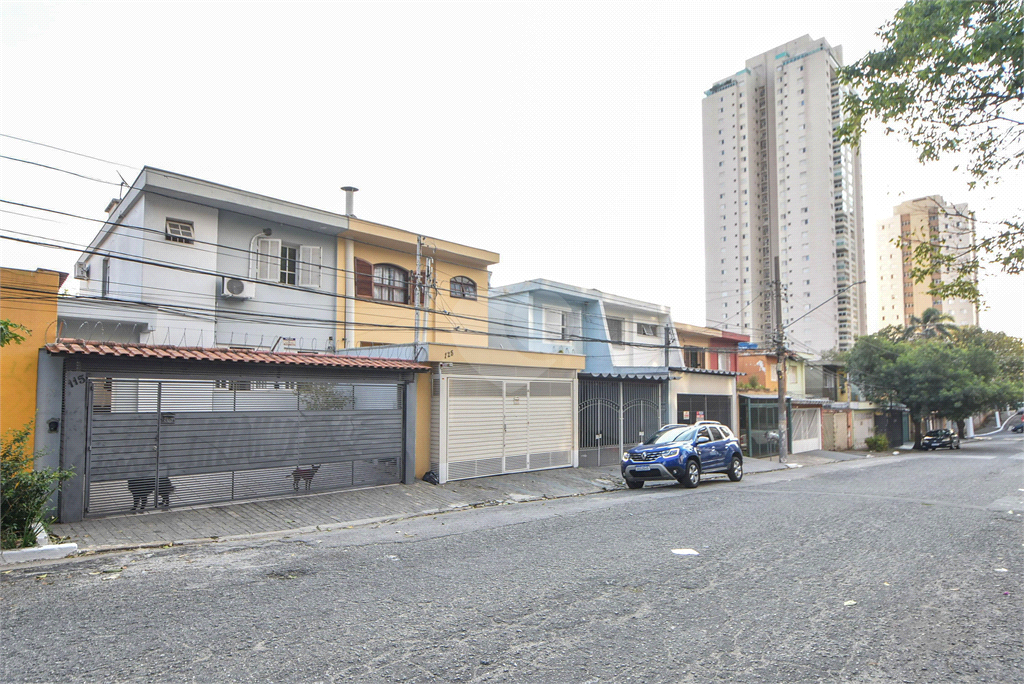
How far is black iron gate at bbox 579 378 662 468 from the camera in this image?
21.1 m

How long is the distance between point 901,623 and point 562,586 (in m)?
2.94

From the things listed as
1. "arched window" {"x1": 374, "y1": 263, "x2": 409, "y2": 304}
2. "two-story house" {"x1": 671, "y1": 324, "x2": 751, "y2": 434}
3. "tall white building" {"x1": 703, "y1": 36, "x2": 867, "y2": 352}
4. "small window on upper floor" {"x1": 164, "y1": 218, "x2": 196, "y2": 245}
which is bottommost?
"two-story house" {"x1": 671, "y1": 324, "x2": 751, "y2": 434}

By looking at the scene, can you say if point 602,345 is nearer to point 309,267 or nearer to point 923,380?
point 309,267

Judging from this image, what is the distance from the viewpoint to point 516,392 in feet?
60.4

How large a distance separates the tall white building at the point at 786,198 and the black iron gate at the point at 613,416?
68030 millimetres

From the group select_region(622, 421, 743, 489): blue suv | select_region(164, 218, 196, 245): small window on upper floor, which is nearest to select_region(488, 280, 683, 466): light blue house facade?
select_region(622, 421, 743, 489): blue suv

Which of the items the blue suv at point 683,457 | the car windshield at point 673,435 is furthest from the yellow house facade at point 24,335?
the car windshield at point 673,435

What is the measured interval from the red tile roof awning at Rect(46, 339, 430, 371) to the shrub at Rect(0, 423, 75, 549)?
2004 mm

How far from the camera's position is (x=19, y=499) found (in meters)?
8.59

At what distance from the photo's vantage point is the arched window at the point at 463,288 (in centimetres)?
2592

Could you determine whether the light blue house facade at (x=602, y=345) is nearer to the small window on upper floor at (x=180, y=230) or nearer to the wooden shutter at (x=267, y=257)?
the wooden shutter at (x=267, y=257)

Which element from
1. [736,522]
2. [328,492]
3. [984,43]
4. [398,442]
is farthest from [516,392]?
[984,43]

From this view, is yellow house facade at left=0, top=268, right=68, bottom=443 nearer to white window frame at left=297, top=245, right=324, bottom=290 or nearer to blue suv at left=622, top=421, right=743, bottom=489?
white window frame at left=297, top=245, right=324, bottom=290

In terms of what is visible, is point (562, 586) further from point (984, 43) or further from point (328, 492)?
point (328, 492)
